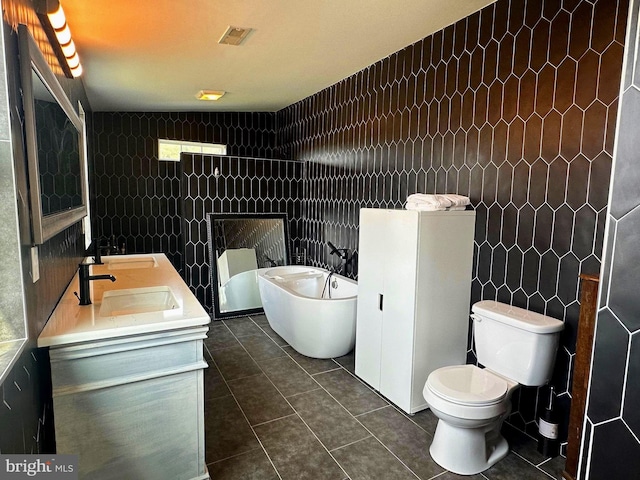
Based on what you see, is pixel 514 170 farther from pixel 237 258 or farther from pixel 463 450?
pixel 237 258

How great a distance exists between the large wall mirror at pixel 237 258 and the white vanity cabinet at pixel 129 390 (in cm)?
280

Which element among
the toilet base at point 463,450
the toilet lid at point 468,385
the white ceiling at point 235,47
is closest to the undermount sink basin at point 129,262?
the white ceiling at point 235,47

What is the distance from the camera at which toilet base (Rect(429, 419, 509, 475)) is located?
84.4 inches

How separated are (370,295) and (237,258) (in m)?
2.30

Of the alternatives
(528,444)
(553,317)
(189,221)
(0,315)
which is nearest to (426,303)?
(553,317)

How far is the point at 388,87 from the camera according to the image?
3506mm

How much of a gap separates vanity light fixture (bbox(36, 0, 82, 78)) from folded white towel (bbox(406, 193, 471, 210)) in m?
2.20

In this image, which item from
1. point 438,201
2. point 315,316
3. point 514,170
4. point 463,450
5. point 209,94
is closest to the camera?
point 463,450

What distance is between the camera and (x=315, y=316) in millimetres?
3387

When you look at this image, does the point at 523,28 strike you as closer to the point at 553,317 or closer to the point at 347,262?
the point at 553,317

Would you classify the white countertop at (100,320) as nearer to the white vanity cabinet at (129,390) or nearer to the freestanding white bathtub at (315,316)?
the white vanity cabinet at (129,390)

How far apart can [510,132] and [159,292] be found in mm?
2412

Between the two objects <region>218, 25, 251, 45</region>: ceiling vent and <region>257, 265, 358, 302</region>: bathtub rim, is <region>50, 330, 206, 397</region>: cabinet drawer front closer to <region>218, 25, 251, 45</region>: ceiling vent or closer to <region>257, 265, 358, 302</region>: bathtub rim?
<region>257, 265, 358, 302</region>: bathtub rim

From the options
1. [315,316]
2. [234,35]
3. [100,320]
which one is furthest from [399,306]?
[234,35]
